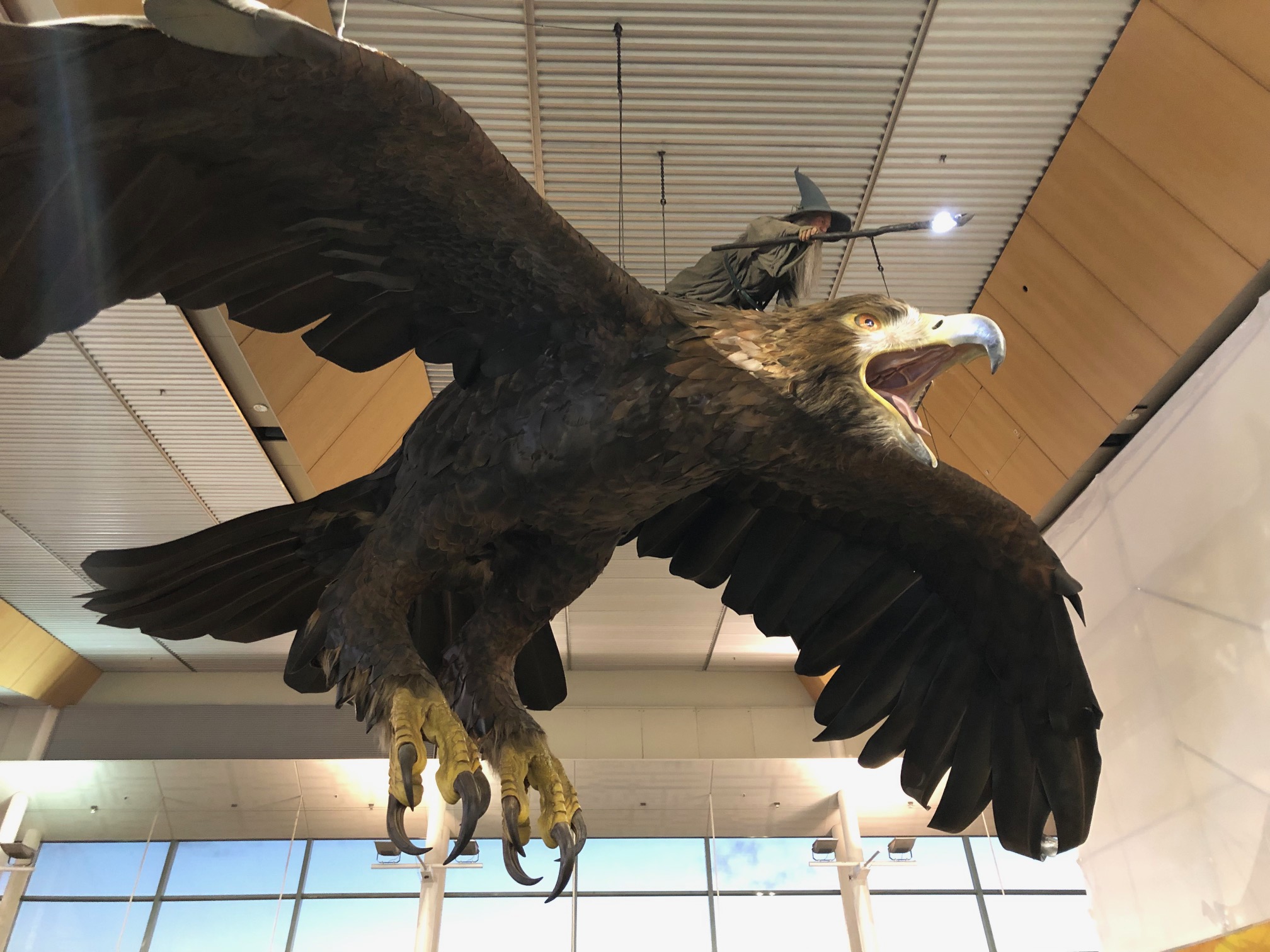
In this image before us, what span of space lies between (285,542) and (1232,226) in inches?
142

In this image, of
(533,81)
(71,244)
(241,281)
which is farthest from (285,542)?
(533,81)

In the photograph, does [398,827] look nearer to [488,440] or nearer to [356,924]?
[488,440]

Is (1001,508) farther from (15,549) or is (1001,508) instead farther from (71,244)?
(15,549)

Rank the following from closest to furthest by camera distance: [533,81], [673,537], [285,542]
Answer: [285,542]
[673,537]
[533,81]

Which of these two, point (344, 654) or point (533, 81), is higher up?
point (533, 81)

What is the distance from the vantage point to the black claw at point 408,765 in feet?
3.98

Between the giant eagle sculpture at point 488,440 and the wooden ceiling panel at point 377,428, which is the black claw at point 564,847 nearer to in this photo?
the giant eagle sculpture at point 488,440

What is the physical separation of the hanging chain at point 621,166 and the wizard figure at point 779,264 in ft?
6.75

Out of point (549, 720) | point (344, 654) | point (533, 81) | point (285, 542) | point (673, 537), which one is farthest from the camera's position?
point (549, 720)

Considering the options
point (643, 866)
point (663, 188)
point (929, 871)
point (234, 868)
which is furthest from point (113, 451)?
point (929, 871)

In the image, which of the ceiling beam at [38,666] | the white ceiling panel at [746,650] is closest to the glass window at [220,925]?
the ceiling beam at [38,666]

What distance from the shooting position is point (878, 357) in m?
1.47

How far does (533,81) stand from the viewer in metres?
3.79

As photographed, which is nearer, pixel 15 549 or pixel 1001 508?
pixel 1001 508
